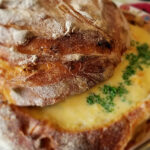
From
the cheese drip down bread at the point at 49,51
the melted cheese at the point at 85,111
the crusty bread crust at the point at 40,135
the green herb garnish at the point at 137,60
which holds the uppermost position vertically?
the cheese drip down bread at the point at 49,51

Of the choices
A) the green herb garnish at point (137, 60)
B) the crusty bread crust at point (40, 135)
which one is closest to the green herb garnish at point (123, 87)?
the green herb garnish at point (137, 60)

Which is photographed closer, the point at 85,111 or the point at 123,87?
the point at 85,111

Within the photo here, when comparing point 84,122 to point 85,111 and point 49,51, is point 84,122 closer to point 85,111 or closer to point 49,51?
point 85,111

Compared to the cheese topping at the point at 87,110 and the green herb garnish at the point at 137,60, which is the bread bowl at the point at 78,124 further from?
the green herb garnish at the point at 137,60

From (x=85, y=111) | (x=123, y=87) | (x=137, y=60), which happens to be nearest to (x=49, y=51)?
(x=85, y=111)

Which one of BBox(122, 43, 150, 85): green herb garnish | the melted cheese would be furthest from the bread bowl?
BBox(122, 43, 150, 85): green herb garnish

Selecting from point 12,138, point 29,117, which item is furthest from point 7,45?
point 12,138

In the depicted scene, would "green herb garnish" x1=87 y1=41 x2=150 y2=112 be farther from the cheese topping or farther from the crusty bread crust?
the crusty bread crust
